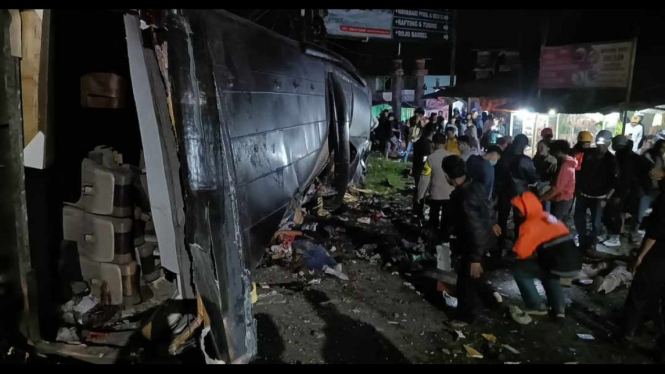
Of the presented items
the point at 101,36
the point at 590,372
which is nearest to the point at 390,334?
the point at 590,372

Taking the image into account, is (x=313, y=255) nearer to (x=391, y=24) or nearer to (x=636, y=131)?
(x=636, y=131)

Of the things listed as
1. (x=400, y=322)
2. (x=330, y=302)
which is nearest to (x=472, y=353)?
(x=400, y=322)

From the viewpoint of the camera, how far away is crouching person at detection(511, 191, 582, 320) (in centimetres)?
409

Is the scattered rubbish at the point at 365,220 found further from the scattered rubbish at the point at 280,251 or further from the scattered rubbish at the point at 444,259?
the scattered rubbish at the point at 444,259

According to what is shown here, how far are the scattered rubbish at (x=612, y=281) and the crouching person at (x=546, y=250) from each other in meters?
0.93

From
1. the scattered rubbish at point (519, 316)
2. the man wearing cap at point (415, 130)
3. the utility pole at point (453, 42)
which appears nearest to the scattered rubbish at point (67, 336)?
the scattered rubbish at point (519, 316)

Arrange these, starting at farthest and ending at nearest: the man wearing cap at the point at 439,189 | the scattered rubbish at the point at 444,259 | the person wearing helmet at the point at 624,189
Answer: the person wearing helmet at the point at 624,189 → the man wearing cap at the point at 439,189 → the scattered rubbish at the point at 444,259

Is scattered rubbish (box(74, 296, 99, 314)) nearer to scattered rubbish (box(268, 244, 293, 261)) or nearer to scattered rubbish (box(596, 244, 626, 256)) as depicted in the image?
scattered rubbish (box(268, 244, 293, 261))

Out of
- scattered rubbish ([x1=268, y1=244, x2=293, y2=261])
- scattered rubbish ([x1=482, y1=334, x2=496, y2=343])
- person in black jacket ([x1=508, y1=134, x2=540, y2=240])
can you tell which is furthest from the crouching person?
scattered rubbish ([x1=268, y1=244, x2=293, y2=261])

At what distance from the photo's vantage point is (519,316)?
438cm

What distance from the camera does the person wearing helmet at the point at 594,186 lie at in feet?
19.7

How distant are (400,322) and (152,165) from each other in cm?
271

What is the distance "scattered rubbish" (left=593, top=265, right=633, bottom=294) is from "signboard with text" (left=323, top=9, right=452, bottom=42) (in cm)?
1284

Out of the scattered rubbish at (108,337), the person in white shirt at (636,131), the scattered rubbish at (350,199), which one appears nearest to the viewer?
the scattered rubbish at (108,337)
